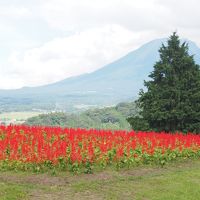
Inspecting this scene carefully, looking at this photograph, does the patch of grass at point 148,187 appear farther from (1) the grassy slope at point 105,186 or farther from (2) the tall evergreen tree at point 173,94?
(2) the tall evergreen tree at point 173,94

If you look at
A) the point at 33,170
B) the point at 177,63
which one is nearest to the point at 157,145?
the point at 33,170

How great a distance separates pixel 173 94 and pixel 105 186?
1507 centimetres

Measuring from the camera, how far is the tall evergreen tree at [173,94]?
27.6 metres

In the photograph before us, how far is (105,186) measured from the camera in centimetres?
1409

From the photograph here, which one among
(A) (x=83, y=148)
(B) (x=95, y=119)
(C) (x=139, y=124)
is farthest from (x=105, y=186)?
(B) (x=95, y=119)

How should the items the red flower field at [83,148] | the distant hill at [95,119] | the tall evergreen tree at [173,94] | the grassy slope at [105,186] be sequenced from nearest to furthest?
the grassy slope at [105,186], the red flower field at [83,148], the tall evergreen tree at [173,94], the distant hill at [95,119]

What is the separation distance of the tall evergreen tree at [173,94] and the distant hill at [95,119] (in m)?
91.0

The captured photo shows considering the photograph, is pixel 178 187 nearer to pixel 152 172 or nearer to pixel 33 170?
pixel 152 172

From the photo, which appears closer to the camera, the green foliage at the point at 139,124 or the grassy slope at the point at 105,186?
the grassy slope at the point at 105,186

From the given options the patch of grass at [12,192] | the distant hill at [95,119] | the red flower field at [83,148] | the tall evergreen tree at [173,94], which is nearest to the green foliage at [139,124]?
the tall evergreen tree at [173,94]

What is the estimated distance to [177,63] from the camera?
29281 mm

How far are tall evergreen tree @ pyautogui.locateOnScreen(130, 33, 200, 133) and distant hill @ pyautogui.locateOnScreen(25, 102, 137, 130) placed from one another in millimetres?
90984

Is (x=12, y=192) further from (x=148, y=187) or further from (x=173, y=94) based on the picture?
(x=173, y=94)

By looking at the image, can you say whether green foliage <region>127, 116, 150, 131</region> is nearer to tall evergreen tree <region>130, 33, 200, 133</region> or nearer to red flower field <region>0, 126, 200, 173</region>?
tall evergreen tree <region>130, 33, 200, 133</region>
